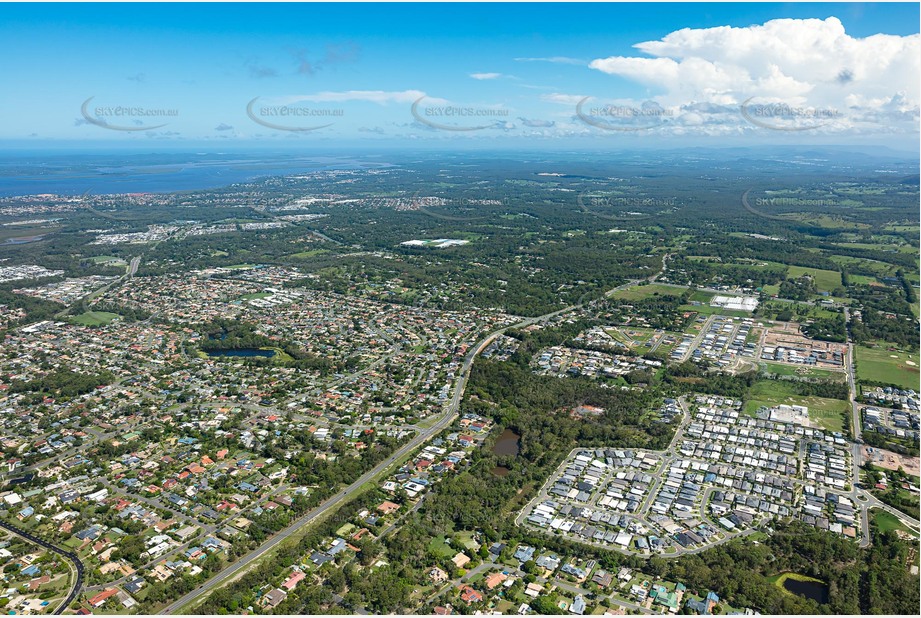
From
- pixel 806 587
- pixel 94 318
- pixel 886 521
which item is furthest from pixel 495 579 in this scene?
pixel 94 318

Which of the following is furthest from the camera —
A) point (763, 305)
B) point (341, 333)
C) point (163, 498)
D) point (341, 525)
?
point (763, 305)

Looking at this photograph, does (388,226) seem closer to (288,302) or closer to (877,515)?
(288,302)

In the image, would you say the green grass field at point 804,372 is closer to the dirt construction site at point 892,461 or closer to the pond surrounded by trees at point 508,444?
the dirt construction site at point 892,461

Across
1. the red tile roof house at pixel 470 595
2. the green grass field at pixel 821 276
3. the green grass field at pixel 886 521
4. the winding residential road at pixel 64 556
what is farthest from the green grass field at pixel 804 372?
the winding residential road at pixel 64 556

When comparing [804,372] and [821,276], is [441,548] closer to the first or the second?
[804,372]

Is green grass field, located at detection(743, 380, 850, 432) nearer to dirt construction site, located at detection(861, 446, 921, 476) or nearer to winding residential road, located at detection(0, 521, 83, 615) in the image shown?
dirt construction site, located at detection(861, 446, 921, 476)

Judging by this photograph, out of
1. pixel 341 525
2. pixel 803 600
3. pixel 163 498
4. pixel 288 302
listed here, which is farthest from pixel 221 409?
pixel 803 600
